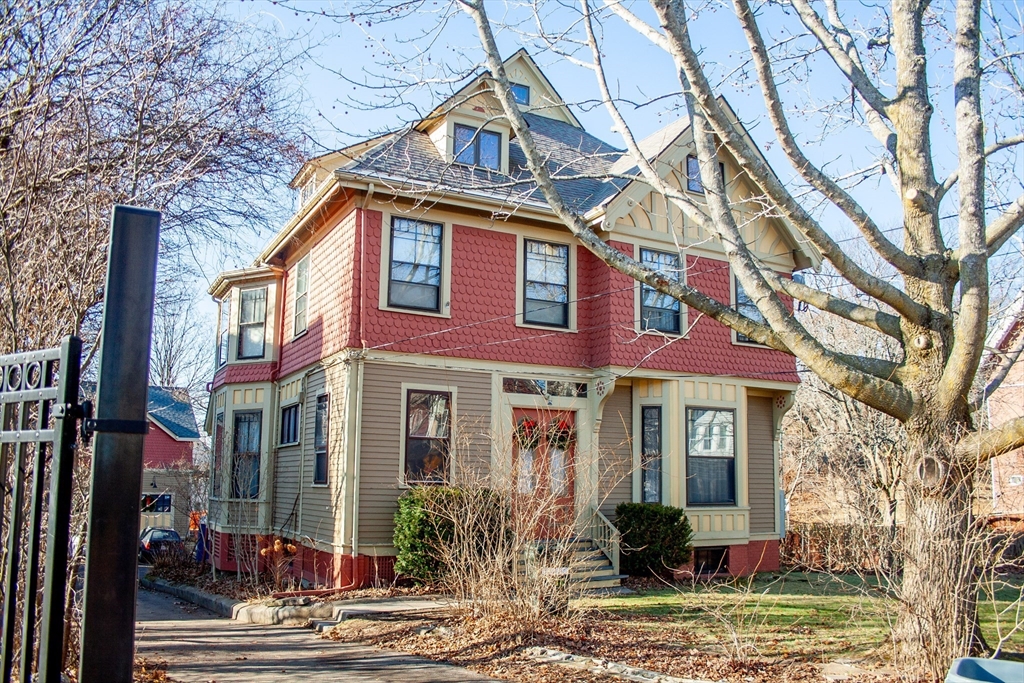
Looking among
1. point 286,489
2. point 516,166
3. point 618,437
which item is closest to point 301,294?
point 286,489

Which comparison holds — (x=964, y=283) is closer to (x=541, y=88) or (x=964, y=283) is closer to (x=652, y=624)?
(x=652, y=624)

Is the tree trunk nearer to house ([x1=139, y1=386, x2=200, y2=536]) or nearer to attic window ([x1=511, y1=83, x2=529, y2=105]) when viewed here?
attic window ([x1=511, y1=83, x2=529, y2=105])

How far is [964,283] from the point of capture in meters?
7.55

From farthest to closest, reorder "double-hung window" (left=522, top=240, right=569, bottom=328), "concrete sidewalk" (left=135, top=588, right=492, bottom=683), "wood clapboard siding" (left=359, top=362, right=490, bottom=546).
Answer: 1. "double-hung window" (left=522, top=240, right=569, bottom=328)
2. "wood clapboard siding" (left=359, top=362, right=490, bottom=546)
3. "concrete sidewalk" (left=135, top=588, right=492, bottom=683)

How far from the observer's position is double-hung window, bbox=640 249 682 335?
55.5 feet

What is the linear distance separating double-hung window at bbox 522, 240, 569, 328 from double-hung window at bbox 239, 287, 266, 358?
23.2 feet

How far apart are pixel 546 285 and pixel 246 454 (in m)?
7.60

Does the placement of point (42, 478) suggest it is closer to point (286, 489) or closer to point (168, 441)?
point (286, 489)

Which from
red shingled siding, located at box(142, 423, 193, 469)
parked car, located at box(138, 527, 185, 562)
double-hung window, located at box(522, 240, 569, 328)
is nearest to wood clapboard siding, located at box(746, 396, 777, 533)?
double-hung window, located at box(522, 240, 569, 328)

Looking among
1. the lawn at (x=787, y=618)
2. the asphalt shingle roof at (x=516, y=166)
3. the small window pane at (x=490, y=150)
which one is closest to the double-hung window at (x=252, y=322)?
the asphalt shingle roof at (x=516, y=166)

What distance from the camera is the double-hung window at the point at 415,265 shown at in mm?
15070

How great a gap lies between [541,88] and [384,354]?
882cm

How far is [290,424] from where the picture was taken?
1816cm

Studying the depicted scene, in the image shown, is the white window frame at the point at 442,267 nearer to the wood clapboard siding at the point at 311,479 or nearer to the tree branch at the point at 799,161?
the wood clapboard siding at the point at 311,479
